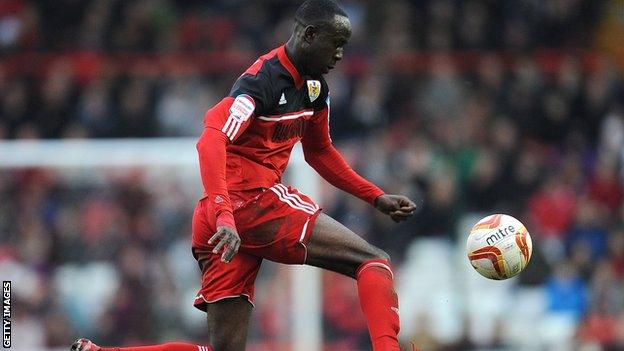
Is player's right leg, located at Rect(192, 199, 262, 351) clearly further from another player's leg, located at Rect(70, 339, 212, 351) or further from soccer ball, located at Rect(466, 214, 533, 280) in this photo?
soccer ball, located at Rect(466, 214, 533, 280)

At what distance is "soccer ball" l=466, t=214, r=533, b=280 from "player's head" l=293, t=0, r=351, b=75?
4.10ft

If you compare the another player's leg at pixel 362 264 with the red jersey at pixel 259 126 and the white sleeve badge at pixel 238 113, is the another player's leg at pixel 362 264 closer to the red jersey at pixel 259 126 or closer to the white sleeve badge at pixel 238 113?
the red jersey at pixel 259 126

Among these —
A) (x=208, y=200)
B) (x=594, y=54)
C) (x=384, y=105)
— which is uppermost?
(x=594, y=54)

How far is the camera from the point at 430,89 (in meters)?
13.5

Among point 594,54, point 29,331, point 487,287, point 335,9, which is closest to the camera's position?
point 335,9

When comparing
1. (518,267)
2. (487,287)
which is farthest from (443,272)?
(518,267)

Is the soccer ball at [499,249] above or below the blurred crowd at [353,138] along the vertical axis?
below

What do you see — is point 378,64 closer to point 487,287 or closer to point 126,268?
point 487,287

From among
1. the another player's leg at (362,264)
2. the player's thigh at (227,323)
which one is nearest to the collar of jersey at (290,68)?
the another player's leg at (362,264)

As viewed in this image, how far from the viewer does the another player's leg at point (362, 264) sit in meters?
6.28

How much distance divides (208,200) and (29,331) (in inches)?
187

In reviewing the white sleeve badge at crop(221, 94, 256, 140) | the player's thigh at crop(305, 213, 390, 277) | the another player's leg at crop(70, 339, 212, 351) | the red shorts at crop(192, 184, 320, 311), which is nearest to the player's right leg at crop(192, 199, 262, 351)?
the red shorts at crop(192, 184, 320, 311)

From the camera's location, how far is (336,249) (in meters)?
6.44

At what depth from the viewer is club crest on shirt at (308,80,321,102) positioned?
21.7 feet
